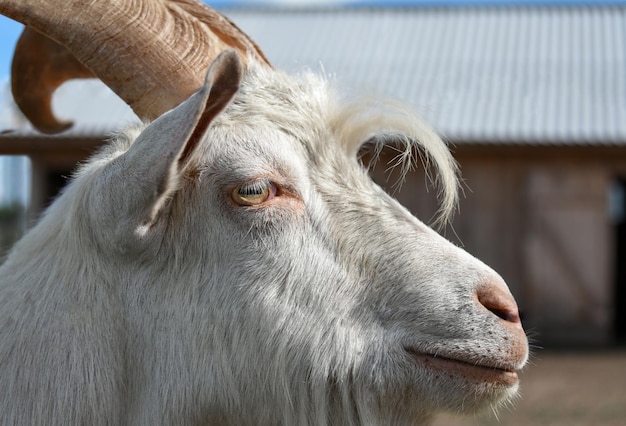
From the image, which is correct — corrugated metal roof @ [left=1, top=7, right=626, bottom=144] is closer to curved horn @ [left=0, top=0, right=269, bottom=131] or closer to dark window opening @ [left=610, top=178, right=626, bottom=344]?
dark window opening @ [left=610, top=178, right=626, bottom=344]

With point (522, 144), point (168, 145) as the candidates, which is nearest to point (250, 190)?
point (168, 145)

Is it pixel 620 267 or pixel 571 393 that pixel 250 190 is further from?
pixel 620 267

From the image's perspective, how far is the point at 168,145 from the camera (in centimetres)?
246

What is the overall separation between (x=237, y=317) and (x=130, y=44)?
3.27 ft

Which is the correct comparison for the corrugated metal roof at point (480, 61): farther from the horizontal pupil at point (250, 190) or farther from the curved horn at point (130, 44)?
the horizontal pupil at point (250, 190)

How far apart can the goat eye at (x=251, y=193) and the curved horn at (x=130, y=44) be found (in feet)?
1.57

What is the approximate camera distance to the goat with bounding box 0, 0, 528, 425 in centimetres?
267

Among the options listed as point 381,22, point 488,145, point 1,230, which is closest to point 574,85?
point 488,145

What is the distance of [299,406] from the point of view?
8.98 feet

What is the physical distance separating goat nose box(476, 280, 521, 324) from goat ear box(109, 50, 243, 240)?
980mm

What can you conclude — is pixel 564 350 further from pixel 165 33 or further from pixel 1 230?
pixel 1 230

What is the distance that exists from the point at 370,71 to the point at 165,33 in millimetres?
16986

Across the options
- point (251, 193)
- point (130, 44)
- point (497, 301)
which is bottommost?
point (497, 301)

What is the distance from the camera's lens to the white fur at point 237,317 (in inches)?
105
